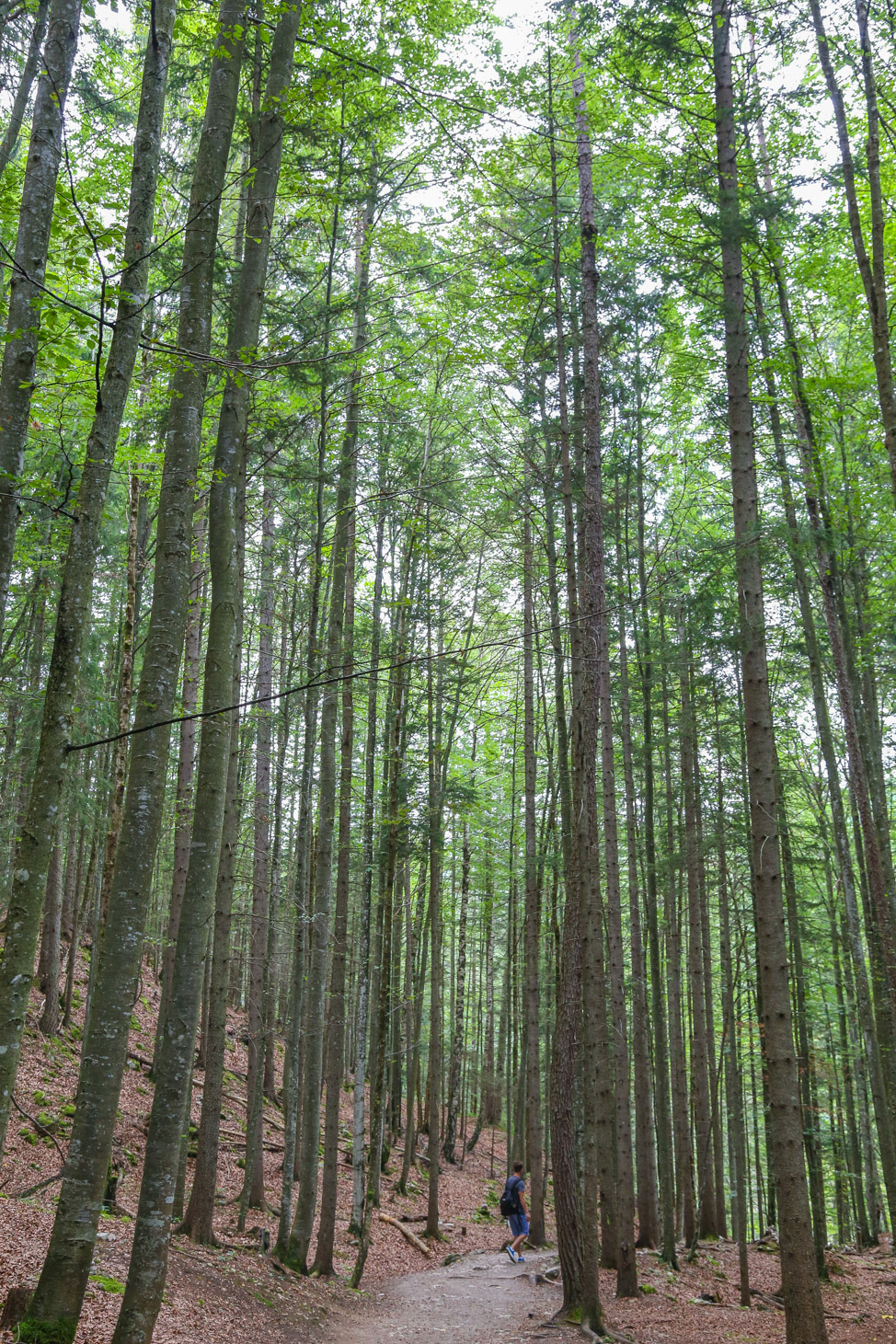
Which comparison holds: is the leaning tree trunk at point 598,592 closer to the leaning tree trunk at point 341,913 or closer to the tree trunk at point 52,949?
the leaning tree trunk at point 341,913

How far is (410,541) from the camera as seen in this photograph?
12547 millimetres

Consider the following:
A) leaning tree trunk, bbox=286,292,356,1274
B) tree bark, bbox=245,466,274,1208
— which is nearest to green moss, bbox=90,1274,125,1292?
leaning tree trunk, bbox=286,292,356,1274

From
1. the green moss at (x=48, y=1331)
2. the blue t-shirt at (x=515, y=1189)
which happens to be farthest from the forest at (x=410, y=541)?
the blue t-shirt at (x=515, y=1189)

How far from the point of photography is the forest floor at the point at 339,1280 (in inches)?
276

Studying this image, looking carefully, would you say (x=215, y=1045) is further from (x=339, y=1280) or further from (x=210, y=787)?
(x=210, y=787)

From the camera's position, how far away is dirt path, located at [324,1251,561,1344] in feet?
27.3

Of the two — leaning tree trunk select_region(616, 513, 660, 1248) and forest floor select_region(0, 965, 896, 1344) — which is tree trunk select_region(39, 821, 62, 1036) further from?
leaning tree trunk select_region(616, 513, 660, 1248)

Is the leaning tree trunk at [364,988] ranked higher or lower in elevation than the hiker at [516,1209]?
higher

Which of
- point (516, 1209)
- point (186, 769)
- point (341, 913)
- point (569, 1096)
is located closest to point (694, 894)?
point (516, 1209)

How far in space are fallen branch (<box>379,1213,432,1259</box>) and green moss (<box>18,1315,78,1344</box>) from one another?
36.2ft

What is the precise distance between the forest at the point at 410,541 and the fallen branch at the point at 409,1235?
112 millimetres

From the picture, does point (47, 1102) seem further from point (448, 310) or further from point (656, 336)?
point (656, 336)

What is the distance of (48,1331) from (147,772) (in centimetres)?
265

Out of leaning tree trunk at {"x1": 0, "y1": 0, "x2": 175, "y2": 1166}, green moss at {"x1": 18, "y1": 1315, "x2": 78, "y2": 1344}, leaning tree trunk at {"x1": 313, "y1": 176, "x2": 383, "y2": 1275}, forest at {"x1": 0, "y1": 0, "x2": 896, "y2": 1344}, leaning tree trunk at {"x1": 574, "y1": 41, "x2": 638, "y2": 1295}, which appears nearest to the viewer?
green moss at {"x1": 18, "y1": 1315, "x2": 78, "y2": 1344}
